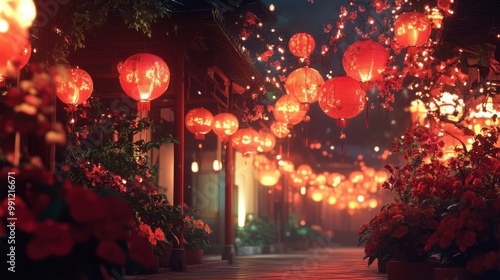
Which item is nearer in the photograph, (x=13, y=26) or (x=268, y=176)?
(x=13, y=26)

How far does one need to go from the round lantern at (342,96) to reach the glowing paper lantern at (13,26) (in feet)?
18.7

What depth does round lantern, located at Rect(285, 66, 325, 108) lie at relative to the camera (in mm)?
12805

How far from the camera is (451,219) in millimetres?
7430

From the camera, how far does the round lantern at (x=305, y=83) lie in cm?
1280

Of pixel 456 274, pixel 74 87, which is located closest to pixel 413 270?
pixel 456 274

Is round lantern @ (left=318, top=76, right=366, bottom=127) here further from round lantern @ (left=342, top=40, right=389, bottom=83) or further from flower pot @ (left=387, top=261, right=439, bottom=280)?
flower pot @ (left=387, top=261, right=439, bottom=280)

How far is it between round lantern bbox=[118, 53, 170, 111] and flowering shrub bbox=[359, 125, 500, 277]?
135 inches

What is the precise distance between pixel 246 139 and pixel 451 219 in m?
10.1

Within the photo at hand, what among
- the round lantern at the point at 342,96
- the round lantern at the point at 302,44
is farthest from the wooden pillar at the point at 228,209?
the round lantern at the point at 342,96

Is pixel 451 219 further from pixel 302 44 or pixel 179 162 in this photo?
pixel 302 44

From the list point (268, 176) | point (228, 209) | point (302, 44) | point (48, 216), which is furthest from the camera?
point (268, 176)

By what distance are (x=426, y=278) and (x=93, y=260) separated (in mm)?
5914

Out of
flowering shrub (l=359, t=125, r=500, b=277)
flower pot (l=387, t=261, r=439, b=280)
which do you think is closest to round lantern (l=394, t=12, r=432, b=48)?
flowering shrub (l=359, t=125, r=500, b=277)

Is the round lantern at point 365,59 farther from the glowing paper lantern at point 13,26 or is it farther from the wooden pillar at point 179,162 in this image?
the glowing paper lantern at point 13,26
